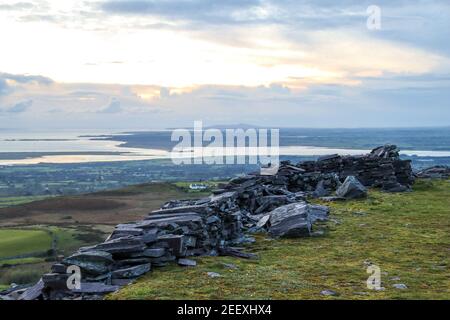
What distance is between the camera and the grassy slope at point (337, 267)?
43.4ft

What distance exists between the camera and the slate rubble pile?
1420 centimetres

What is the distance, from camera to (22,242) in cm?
7794

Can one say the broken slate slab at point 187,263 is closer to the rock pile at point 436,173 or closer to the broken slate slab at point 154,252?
the broken slate slab at point 154,252

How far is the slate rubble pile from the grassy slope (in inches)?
27.2

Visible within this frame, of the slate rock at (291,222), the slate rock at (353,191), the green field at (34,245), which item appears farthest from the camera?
the green field at (34,245)

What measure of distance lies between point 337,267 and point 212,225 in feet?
17.8

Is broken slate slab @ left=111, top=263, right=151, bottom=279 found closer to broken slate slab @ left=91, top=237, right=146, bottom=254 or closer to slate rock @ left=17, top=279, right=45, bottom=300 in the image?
broken slate slab @ left=91, top=237, right=146, bottom=254

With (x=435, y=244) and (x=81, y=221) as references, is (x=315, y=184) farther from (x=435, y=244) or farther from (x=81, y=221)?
(x=81, y=221)

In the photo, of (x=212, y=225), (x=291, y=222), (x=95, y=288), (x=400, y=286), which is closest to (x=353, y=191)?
(x=291, y=222)

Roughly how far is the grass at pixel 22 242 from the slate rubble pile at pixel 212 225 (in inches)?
2132

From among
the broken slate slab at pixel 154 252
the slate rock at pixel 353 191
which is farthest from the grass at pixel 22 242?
the broken slate slab at pixel 154 252

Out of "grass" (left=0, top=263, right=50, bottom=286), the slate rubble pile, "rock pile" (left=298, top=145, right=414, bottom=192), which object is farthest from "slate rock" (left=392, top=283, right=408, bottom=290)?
"grass" (left=0, top=263, right=50, bottom=286)

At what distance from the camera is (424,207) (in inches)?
1109

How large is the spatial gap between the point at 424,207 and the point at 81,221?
83.5 meters
